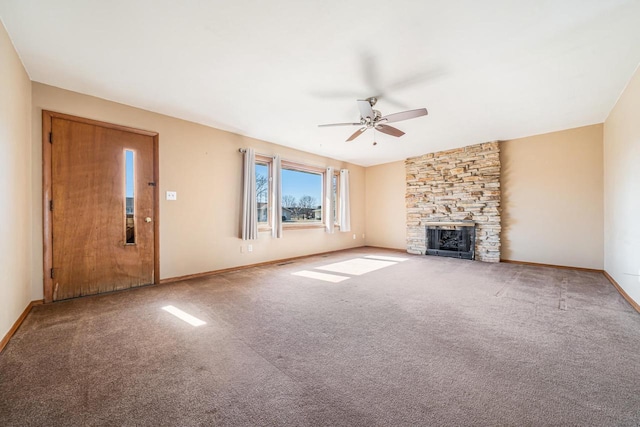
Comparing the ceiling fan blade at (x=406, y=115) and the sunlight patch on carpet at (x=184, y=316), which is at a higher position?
the ceiling fan blade at (x=406, y=115)

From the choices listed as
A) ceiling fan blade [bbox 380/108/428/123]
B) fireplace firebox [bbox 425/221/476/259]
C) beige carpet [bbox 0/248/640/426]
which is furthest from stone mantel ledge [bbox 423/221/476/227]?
ceiling fan blade [bbox 380/108/428/123]

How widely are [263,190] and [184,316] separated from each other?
9.91 ft

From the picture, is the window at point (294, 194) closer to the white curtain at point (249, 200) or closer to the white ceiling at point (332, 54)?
the white curtain at point (249, 200)

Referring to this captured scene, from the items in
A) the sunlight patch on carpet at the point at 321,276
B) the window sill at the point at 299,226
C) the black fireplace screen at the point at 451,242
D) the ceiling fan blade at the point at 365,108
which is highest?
the ceiling fan blade at the point at 365,108

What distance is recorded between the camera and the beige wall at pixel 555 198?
175 inches

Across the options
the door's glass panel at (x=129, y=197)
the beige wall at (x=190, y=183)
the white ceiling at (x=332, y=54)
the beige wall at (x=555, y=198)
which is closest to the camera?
the white ceiling at (x=332, y=54)

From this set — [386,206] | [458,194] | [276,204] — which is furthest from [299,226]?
[458,194]

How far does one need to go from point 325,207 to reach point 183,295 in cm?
402

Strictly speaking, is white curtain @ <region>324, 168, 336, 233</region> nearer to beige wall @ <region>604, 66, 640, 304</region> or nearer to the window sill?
the window sill

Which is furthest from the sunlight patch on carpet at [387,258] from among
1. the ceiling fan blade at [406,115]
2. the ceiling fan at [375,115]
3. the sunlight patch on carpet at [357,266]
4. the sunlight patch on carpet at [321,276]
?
the ceiling fan blade at [406,115]

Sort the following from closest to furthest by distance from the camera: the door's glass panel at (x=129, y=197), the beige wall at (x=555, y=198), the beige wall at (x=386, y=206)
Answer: the door's glass panel at (x=129, y=197) < the beige wall at (x=555, y=198) < the beige wall at (x=386, y=206)

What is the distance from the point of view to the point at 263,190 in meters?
5.17

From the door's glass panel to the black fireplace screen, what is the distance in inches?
236

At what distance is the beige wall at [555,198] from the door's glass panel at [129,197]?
6787 mm
